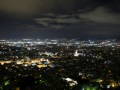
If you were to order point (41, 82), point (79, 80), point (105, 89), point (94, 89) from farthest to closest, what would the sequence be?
1. point (79, 80)
2. point (41, 82)
3. point (105, 89)
4. point (94, 89)

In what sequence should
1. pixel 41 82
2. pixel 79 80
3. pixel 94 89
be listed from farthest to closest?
pixel 79 80 < pixel 41 82 < pixel 94 89

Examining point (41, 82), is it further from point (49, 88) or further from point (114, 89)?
point (114, 89)

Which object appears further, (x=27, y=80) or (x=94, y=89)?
(x=27, y=80)

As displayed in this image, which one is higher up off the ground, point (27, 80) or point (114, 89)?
point (27, 80)

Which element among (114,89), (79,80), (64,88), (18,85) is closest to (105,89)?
(114,89)

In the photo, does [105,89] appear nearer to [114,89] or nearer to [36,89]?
[114,89]

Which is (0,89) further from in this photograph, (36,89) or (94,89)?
(94,89)

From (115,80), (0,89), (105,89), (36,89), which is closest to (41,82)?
(36,89)

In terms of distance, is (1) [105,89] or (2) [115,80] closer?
(1) [105,89]

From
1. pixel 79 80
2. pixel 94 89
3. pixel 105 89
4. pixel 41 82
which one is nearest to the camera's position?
pixel 94 89
